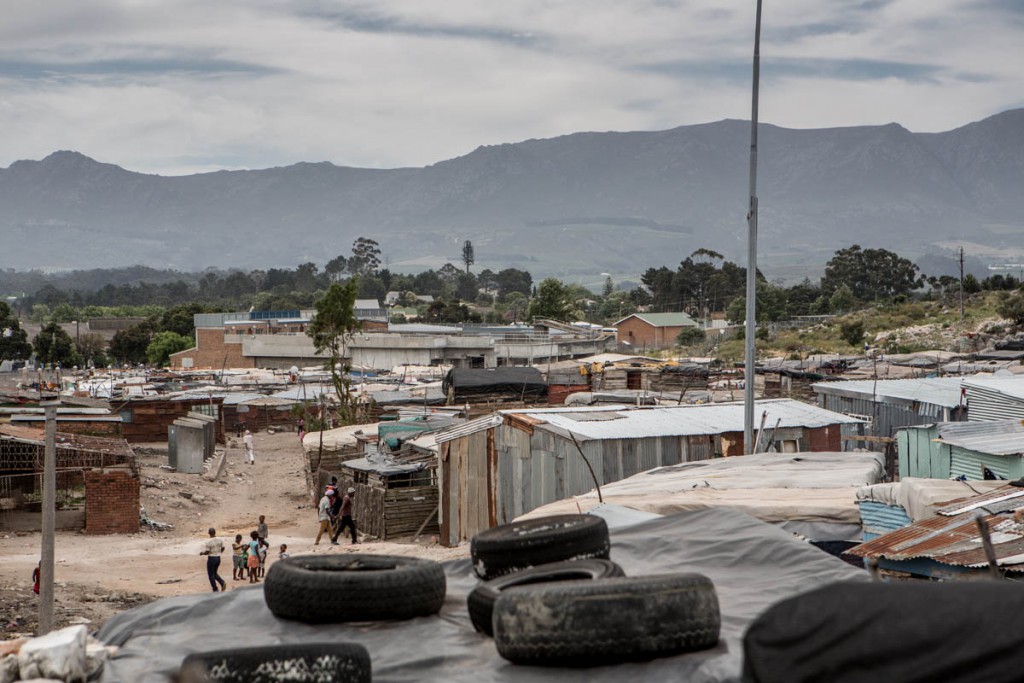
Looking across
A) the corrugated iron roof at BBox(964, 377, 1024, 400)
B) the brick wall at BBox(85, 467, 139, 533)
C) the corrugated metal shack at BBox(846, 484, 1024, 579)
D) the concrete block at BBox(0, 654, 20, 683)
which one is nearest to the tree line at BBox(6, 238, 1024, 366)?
the corrugated iron roof at BBox(964, 377, 1024, 400)

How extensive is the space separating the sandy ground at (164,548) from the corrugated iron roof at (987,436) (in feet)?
26.6

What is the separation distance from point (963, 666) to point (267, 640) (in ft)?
12.7

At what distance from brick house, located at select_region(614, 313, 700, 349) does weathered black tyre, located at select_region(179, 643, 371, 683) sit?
98.7m

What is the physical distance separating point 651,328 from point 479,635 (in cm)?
10267

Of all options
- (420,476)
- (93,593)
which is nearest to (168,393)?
(420,476)

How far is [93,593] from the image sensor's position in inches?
759

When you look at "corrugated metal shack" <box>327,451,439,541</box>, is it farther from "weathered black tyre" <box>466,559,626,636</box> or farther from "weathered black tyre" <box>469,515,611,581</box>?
"weathered black tyre" <box>466,559,626,636</box>

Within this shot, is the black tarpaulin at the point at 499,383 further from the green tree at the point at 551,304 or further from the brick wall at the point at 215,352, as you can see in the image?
the green tree at the point at 551,304

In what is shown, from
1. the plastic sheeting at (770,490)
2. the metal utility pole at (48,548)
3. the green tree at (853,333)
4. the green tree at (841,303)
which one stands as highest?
the green tree at (841,303)

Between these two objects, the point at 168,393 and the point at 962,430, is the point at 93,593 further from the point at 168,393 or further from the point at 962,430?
the point at 168,393

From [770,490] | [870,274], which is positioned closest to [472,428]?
[770,490]

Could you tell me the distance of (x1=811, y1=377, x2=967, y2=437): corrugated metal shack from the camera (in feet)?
79.7

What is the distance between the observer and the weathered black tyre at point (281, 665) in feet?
17.8

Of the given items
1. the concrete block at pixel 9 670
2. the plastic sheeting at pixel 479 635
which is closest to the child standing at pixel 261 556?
the plastic sheeting at pixel 479 635
